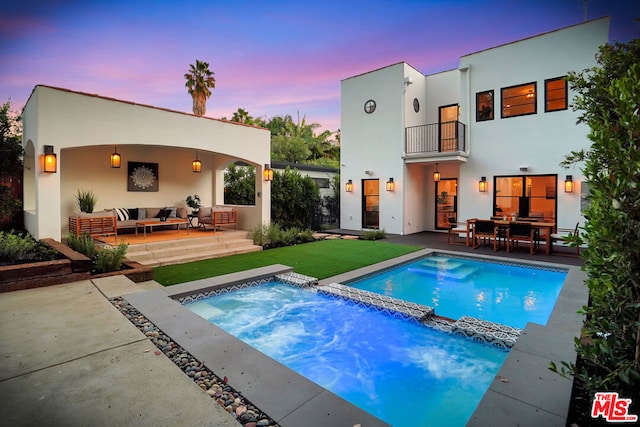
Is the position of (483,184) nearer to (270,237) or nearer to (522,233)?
(522,233)

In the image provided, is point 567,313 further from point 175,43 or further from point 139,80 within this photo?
point 139,80

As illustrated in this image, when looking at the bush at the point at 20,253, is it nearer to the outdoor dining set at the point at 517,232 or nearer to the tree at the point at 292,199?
the tree at the point at 292,199

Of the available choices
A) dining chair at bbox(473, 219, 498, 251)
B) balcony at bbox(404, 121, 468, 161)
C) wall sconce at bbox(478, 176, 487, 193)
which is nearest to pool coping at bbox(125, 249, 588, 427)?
dining chair at bbox(473, 219, 498, 251)

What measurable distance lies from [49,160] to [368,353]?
736 centimetres

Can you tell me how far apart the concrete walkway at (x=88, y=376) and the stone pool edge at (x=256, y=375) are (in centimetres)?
29

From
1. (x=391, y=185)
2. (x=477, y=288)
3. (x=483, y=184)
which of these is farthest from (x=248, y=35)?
(x=477, y=288)

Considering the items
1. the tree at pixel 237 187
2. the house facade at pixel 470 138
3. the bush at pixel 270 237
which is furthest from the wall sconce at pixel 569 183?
the tree at pixel 237 187

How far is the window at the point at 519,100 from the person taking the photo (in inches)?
457

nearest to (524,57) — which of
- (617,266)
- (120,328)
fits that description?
(617,266)

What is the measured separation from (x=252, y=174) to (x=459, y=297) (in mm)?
10208

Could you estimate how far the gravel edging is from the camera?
7.70ft

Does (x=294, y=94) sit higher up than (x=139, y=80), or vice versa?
(x=294, y=94)

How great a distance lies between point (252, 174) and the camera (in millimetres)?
14273

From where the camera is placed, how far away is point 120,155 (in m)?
10.3
